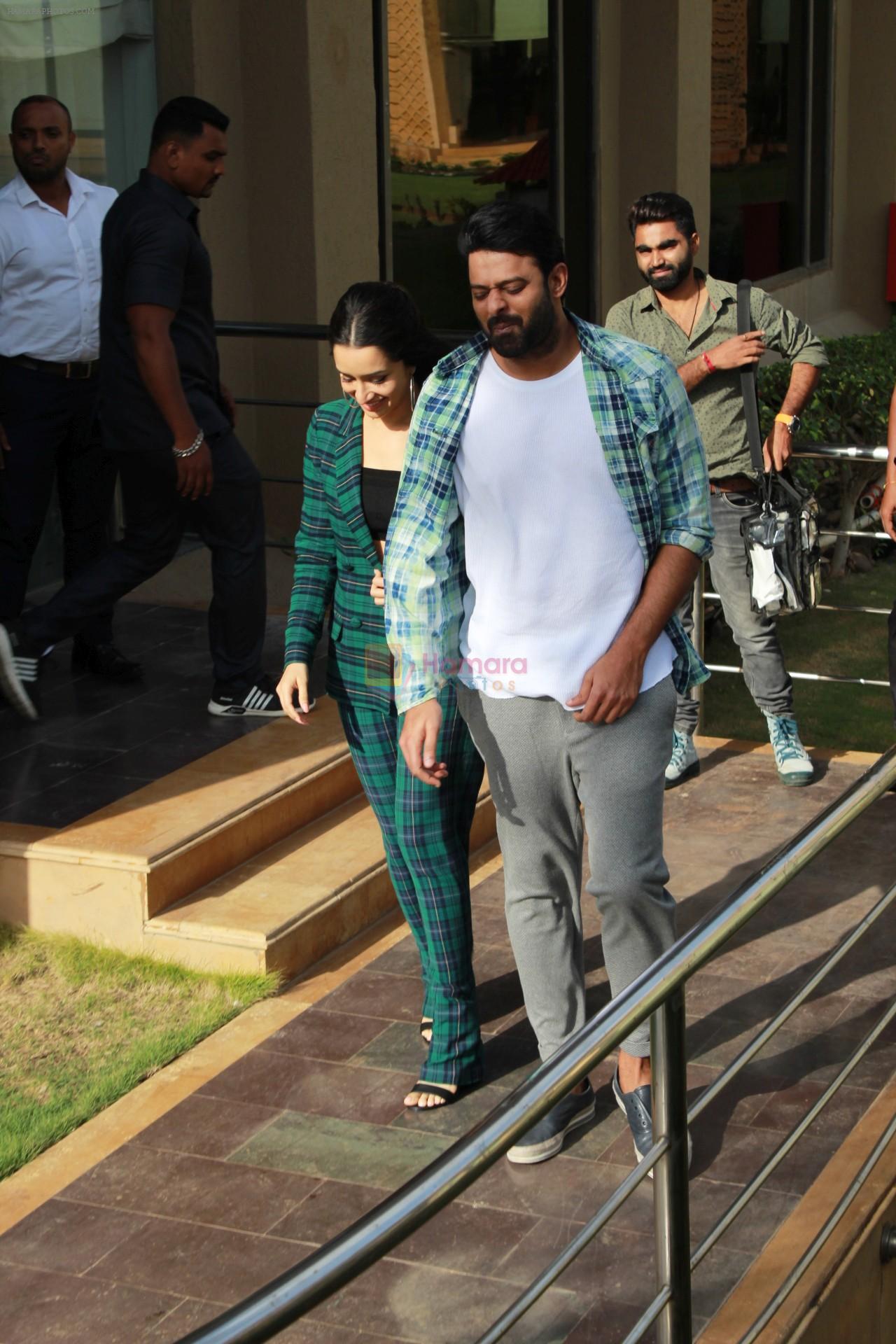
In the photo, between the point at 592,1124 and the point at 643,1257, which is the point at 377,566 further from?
the point at 643,1257

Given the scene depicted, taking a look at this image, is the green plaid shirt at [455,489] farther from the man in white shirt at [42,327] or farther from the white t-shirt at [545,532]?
the man in white shirt at [42,327]

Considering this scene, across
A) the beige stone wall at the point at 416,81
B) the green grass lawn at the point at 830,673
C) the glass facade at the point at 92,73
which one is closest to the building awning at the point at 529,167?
the beige stone wall at the point at 416,81

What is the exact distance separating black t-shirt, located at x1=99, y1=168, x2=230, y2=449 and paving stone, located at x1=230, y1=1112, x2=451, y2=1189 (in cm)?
283

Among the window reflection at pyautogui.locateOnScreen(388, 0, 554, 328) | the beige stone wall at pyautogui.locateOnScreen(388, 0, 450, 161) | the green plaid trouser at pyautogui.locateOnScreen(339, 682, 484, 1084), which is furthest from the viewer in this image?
the window reflection at pyautogui.locateOnScreen(388, 0, 554, 328)

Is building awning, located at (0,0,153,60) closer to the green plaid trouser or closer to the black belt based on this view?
the black belt

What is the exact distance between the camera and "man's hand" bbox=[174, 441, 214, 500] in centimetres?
605

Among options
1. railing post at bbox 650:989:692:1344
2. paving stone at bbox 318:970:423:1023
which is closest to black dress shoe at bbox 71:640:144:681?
paving stone at bbox 318:970:423:1023

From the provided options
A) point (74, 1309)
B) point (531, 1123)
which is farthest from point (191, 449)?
point (531, 1123)

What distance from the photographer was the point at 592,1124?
4074 mm

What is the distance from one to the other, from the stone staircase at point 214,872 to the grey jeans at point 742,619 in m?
1.46

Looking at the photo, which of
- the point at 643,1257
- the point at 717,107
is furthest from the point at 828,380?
the point at 643,1257

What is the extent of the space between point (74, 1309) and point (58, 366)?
3.93 m

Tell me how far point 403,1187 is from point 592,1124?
7.35ft

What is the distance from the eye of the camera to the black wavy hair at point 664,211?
5.72m
